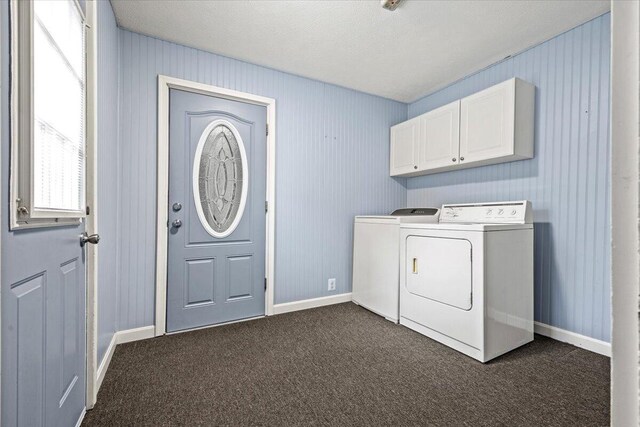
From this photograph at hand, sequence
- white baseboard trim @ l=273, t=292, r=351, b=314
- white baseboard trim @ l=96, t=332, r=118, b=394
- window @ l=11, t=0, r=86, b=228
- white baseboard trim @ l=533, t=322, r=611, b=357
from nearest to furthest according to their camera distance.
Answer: window @ l=11, t=0, r=86, b=228, white baseboard trim @ l=96, t=332, r=118, b=394, white baseboard trim @ l=533, t=322, r=611, b=357, white baseboard trim @ l=273, t=292, r=351, b=314

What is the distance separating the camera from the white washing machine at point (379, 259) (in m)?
2.74

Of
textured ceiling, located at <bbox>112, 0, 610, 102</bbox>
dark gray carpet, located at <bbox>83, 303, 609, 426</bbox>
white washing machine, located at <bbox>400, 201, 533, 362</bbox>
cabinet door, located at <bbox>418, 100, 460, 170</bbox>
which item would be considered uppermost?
textured ceiling, located at <bbox>112, 0, 610, 102</bbox>

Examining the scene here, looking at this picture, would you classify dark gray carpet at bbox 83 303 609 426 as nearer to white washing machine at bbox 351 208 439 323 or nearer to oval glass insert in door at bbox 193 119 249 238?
white washing machine at bbox 351 208 439 323

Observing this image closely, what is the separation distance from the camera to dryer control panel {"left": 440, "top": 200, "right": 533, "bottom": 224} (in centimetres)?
229

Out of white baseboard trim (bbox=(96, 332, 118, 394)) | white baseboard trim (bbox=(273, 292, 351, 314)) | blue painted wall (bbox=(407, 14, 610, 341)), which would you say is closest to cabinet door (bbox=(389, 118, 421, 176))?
blue painted wall (bbox=(407, 14, 610, 341))

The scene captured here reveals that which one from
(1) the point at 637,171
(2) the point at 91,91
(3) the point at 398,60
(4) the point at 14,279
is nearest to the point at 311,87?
(3) the point at 398,60

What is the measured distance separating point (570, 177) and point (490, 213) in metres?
0.59

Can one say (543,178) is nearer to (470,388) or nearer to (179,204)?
(470,388)

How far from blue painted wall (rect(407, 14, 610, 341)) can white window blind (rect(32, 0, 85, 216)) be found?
305 cm

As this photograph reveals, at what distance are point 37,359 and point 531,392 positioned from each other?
226 cm

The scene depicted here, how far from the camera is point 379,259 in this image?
2.93 metres

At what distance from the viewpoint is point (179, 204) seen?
8.25 feet

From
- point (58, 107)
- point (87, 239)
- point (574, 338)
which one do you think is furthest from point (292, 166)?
point (574, 338)

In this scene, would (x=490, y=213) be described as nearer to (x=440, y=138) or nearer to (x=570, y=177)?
(x=570, y=177)
